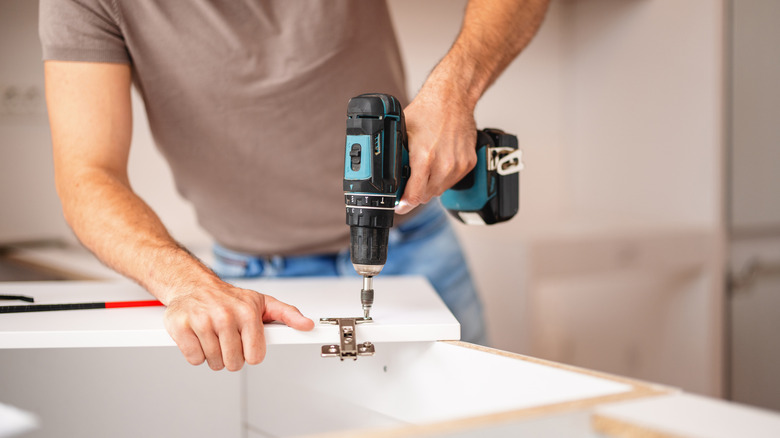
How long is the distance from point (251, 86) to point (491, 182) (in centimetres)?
48

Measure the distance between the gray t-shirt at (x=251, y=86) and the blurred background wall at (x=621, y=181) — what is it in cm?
99

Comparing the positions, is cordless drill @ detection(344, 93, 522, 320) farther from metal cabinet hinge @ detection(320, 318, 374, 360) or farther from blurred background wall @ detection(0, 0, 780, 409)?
blurred background wall @ detection(0, 0, 780, 409)

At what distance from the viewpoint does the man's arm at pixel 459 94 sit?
79cm

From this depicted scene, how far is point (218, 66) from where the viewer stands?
110 cm

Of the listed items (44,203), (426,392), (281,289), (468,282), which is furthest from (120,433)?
(44,203)

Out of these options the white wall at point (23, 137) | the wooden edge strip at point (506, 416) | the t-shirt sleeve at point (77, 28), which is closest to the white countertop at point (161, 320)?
the wooden edge strip at point (506, 416)

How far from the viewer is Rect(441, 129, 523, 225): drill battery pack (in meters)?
0.88

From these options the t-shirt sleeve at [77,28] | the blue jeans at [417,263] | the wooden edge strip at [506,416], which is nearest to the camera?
the wooden edge strip at [506,416]

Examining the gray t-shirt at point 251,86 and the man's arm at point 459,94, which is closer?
the man's arm at point 459,94

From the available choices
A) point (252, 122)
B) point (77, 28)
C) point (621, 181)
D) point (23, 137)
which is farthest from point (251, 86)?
point (621, 181)

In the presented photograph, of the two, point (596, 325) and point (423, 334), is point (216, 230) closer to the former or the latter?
point (423, 334)

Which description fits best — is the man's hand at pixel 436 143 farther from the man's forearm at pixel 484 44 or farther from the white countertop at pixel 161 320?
the white countertop at pixel 161 320

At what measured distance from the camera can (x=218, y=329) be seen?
675mm

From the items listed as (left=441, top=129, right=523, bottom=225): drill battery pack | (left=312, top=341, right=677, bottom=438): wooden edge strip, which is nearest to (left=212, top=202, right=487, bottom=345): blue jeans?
(left=441, top=129, right=523, bottom=225): drill battery pack
